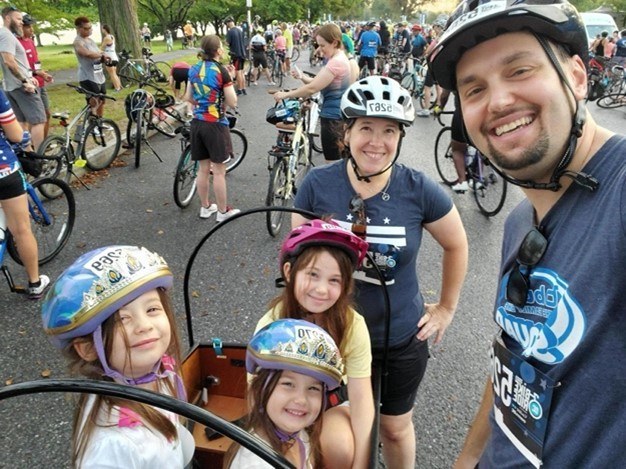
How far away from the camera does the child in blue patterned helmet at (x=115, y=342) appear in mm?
1245

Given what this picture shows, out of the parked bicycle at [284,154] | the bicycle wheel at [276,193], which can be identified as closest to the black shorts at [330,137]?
the parked bicycle at [284,154]

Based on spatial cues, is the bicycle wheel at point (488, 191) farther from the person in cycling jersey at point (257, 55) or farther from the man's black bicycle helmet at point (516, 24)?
the person in cycling jersey at point (257, 55)

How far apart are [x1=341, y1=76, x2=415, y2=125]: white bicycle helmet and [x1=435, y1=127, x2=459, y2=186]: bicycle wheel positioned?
14.9ft

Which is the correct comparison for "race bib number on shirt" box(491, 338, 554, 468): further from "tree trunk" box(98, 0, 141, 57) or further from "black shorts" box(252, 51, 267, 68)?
"black shorts" box(252, 51, 267, 68)

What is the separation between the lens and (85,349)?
1.33 m

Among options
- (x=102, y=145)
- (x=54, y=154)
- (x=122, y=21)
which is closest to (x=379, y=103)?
(x=54, y=154)

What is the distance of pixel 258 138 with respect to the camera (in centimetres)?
948

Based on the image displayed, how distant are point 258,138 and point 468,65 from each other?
8.53 metres

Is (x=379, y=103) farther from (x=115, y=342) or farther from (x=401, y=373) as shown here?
(x=115, y=342)

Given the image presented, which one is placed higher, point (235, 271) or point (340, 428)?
point (340, 428)

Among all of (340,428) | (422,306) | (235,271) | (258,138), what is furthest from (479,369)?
(258,138)

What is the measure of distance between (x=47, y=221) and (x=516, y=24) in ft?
15.2

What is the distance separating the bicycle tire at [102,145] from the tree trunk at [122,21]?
6.57m

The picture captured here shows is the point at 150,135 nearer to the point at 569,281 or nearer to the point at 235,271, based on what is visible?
the point at 235,271
